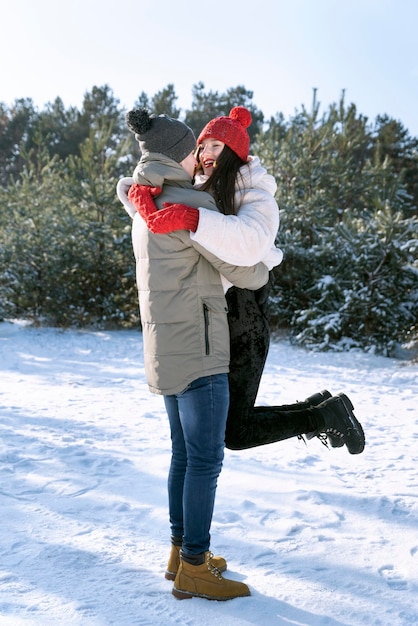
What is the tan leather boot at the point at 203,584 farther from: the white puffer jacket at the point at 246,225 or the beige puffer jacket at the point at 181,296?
A: the white puffer jacket at the point at 246,225

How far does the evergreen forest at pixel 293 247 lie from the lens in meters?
10.0

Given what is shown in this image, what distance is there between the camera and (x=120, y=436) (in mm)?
5066

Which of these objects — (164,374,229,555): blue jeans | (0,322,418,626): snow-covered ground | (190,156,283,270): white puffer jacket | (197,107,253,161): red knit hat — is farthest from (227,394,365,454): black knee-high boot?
(197,107,253,161): red knit hat

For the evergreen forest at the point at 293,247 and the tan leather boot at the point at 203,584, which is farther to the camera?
the evergreen forest at the point at 293,247

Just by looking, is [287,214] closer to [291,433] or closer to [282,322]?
[282,322]

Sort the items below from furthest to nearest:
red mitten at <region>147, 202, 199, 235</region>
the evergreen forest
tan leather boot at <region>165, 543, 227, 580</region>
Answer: the evergreen forest < tan leather boot at <region>165, 543, 227, 580</region> < red mitten at <region>147, 202, 199, 235</region>

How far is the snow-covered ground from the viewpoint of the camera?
2398 millimetres

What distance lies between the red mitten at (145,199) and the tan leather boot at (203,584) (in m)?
1.36

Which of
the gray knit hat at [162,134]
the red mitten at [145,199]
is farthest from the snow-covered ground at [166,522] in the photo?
the gray knit hat at [162,134]

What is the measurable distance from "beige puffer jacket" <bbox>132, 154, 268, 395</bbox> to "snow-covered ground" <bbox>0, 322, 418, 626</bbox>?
89cm

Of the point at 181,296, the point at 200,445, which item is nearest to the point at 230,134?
the point at 181,296

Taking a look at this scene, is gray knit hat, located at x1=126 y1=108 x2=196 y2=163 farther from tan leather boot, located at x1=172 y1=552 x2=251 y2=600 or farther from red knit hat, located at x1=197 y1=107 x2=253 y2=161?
tan leather boot, located at x1=172 y1=552 x2=251 y2=600

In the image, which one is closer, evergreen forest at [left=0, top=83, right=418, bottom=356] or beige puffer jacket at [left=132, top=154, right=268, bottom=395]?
beige puffer jacket at [left=132, top=154, right=268, bottom=395]

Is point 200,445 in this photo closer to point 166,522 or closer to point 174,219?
point 174,219
